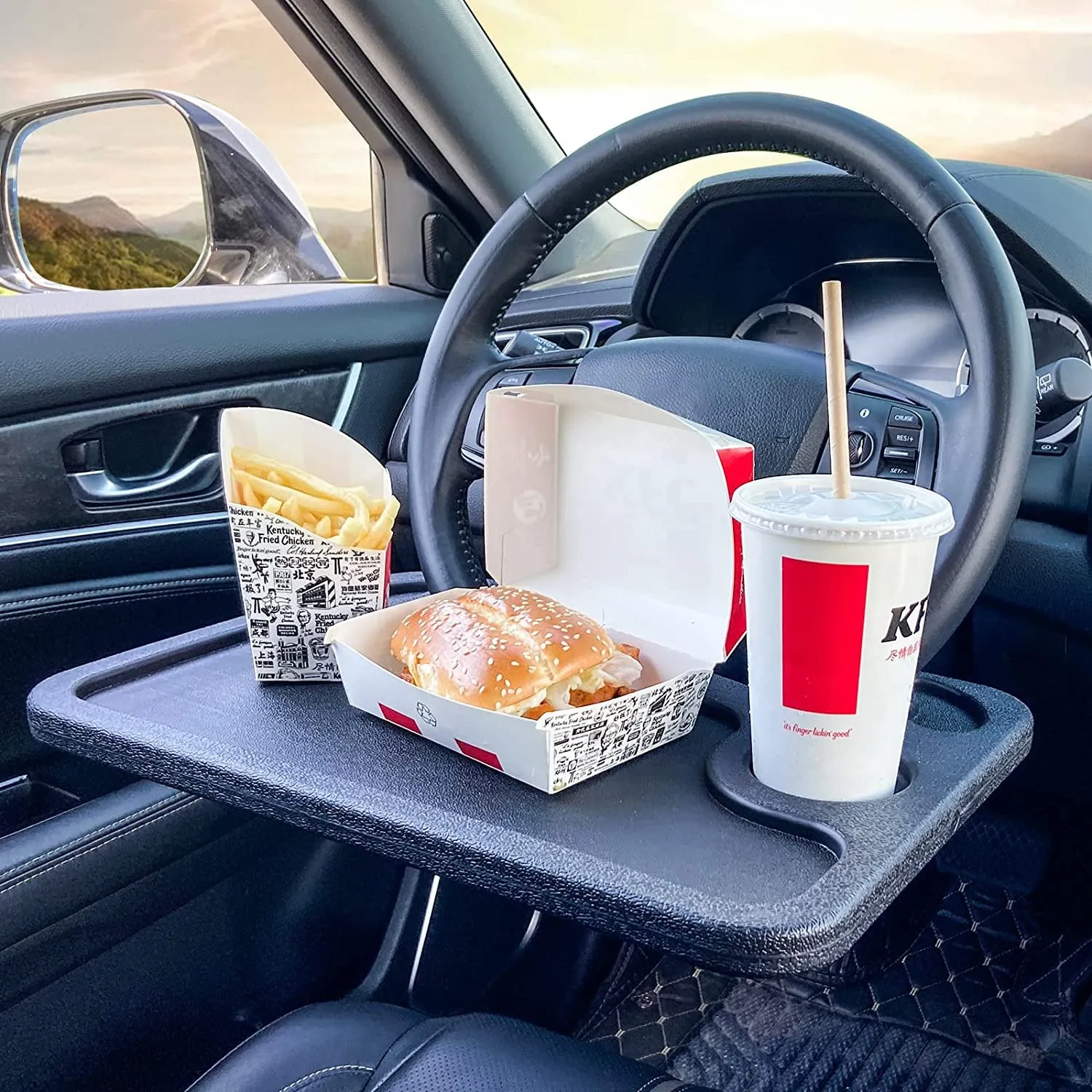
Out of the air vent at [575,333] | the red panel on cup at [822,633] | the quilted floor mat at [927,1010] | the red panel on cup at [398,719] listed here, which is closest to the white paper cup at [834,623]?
the red panel on cup at [822,633]

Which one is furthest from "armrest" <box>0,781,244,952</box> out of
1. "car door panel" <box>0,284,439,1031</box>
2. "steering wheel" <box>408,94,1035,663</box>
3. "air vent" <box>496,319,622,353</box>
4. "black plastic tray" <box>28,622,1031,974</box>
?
"air vent" <box>496,319,622,353</box>

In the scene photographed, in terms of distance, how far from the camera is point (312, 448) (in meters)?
1.02

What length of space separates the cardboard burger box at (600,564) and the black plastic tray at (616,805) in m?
0.03

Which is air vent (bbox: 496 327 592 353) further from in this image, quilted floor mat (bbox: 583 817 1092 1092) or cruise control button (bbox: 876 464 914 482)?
quilted floor mat (bbox: 583 817 1092 1092)

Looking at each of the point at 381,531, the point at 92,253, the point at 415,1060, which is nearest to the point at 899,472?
the point at 381,531

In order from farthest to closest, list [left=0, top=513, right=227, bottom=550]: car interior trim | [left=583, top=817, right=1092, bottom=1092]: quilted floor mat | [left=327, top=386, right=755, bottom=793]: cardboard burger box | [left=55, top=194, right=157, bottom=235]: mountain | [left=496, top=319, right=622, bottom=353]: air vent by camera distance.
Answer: [left=55, top=194, right=157, bottom=235]: mountain → [left=496, top=319, right=622, bottom=353]: air vent → [left=0, top=513, right=227, bottom=550]: car interior trim → [left=583, top=817, right=1092, bottom=1092]: quilted floor mat → [left=327, top=386, right=755, bottom=793]: cardboard burger box

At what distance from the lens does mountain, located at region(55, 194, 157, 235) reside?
1.73 metres

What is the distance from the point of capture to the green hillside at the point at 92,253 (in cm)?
169

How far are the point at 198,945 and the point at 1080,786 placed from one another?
1.00m

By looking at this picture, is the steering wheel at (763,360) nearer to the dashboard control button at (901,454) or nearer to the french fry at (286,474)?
the dashboard control button at (901,454)

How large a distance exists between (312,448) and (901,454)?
0.51 metres

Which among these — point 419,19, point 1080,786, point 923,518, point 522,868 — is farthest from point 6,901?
point 419,19

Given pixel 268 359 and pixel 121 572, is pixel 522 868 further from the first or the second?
pixel 268 359

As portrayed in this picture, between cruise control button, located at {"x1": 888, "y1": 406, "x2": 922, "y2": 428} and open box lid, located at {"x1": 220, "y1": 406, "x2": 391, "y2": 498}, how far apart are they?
43 cm
